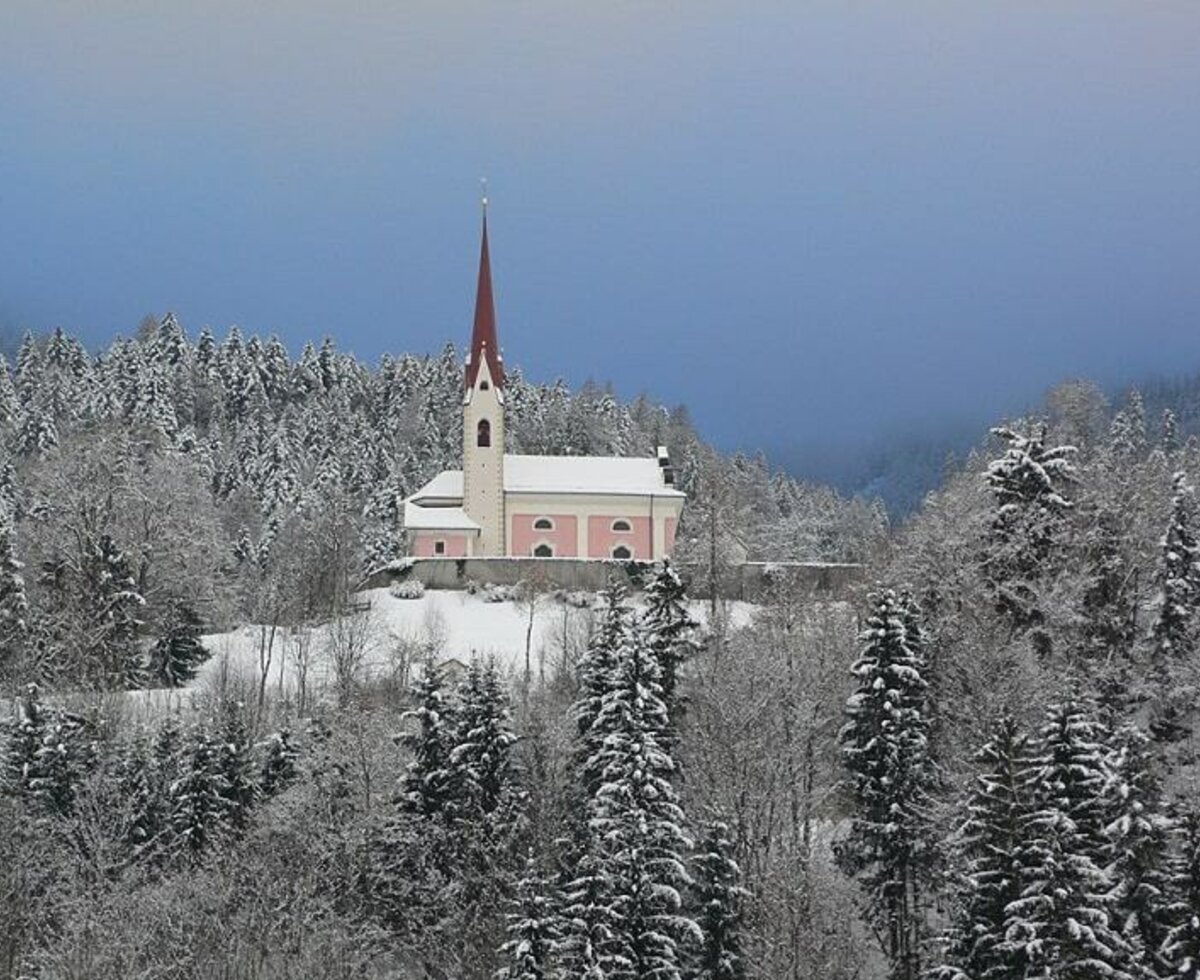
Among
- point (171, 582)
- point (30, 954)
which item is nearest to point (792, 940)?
point (30, 954)

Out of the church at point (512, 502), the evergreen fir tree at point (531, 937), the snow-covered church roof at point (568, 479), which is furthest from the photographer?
the snow-covered church roof at point (568, 479)

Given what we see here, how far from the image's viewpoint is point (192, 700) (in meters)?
38.1

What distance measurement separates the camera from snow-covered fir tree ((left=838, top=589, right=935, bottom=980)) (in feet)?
89.3

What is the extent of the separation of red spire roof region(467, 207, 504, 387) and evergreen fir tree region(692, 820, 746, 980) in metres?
33.8

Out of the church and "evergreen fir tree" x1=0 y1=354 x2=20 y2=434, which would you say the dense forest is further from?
"evergreen fir tree" x1=0 y1=354 x2=20 y2=434

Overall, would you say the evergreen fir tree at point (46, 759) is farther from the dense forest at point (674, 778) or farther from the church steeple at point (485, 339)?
the church steeple at point (485, 339)

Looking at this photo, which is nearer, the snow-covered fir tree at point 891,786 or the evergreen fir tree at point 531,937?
the evergreen fir tree at point 531,937

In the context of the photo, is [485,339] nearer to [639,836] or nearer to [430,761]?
[430,761]

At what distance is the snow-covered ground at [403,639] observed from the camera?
41188 mm

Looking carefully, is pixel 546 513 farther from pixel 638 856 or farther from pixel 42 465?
pixel 638 856

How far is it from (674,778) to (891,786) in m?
4.56

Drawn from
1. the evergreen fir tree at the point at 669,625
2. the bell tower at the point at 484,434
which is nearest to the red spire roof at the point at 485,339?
the bell tower at the point at 484,434

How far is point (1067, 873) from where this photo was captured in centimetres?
2170

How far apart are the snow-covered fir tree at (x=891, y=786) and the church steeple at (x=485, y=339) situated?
102 feet
